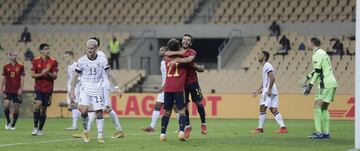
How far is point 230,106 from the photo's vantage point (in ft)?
121

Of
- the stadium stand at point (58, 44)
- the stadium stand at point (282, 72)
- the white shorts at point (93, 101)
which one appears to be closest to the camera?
the white shorts at point (93, 101)

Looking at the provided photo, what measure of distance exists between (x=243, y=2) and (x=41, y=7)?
37.9ft

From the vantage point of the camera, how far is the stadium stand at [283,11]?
46406 millimetres

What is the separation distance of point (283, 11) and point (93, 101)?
94.7ft

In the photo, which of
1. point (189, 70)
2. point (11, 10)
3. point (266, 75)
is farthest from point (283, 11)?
point (189, 70)

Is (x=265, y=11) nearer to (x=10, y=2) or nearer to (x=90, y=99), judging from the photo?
(x=10, y=2)

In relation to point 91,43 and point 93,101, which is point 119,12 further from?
point 91,43

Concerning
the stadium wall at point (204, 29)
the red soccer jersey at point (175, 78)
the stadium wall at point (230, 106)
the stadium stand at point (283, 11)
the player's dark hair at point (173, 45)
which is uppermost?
the stadium stand at point (283, 11)

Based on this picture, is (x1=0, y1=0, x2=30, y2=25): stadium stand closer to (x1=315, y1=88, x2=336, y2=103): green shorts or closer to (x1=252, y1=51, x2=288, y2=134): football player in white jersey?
(x1=252, y1=51, x2=288, y2=134): football player in white jersey

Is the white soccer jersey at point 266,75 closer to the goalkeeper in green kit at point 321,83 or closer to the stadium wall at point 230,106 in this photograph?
the goalkeeper in green kit at point 321,83

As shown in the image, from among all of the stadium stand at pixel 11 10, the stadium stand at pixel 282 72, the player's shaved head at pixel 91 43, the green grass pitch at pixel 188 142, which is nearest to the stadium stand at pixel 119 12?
the stadium stand at pixel 11 10

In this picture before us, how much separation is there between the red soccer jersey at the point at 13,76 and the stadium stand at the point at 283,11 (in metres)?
22.2

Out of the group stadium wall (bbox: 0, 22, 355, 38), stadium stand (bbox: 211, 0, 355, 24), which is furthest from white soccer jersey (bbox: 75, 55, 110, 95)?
stadium stand (bbox: 211, 0, 355, 24)

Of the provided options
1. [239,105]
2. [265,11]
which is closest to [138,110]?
[239,105]
